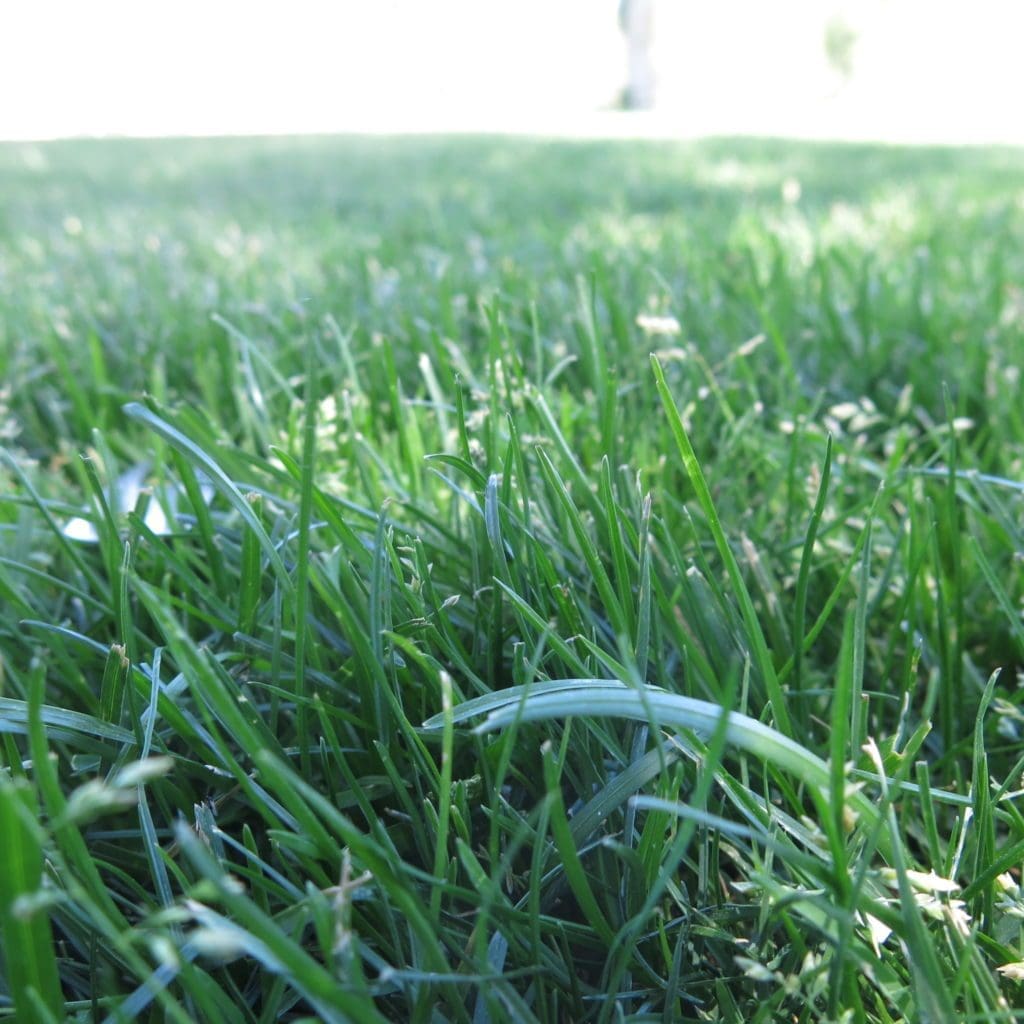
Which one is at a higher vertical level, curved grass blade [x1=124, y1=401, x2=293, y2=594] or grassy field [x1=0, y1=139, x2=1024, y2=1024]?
curved grass blade [x1=124, y1=401, x2=293, y2=594]

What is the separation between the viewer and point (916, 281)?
6.02ft

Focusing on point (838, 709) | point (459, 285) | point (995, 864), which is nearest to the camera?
point (838, 709)

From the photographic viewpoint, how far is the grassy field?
46 centimetres

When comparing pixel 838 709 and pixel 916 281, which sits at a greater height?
pixel 838 709

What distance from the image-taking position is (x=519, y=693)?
544mm

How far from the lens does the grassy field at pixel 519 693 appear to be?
1.50 feet

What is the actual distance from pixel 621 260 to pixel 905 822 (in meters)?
1.62

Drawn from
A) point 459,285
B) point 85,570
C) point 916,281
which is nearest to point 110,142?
point 459,285

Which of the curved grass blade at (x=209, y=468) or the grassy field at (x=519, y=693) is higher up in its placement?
the curved grass blade at (x=209, y=468)

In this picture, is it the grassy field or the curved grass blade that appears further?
the curved grass blade

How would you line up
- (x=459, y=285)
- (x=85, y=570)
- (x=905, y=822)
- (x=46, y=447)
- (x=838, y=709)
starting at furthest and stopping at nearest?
(x=459, y=285) < (x=46, y=447) < (x=85, y=570) < (x=905, y=822) < (x=838, y=709)

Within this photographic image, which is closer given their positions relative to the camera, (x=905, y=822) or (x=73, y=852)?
(x=73, y=852)

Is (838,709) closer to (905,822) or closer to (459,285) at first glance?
(905,822)

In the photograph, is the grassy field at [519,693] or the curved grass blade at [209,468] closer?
the grassy field at [519,693]
